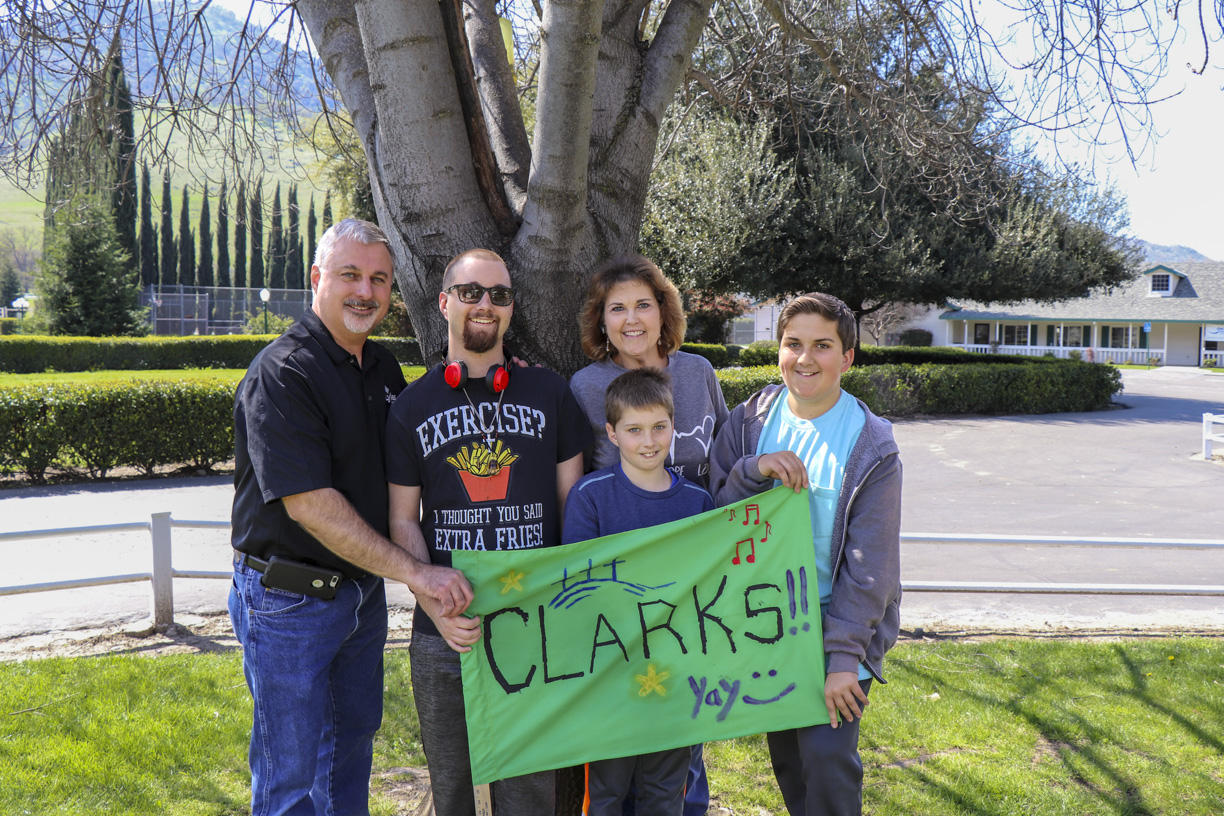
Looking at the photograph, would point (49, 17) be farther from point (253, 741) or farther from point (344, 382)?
point (253, 741)

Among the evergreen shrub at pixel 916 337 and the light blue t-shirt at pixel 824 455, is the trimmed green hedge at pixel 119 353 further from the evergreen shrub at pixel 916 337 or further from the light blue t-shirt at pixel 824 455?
the evergreen shrub at pixel 916 337

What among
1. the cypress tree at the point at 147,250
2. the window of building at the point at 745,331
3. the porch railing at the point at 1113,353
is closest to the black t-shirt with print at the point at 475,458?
the porch railing at the point at 1113,353

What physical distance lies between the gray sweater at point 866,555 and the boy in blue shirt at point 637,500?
0.32 m

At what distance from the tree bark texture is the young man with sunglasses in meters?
0.45

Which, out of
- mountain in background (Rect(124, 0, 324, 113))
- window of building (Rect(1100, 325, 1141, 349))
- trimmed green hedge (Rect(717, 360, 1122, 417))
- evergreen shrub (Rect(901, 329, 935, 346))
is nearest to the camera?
mountain in background (Rect(124, 0, 324, 113))

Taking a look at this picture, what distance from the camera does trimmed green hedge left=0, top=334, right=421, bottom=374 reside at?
24.4 m

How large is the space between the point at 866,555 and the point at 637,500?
81 cm

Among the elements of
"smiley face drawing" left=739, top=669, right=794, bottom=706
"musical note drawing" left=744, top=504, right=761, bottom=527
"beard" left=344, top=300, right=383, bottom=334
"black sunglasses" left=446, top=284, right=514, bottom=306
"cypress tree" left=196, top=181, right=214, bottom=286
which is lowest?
"smiley face drawing" left=739, top=669, right=794, bottom=706

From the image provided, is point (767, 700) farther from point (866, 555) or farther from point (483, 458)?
point (483, 458)

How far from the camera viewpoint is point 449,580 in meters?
2.56

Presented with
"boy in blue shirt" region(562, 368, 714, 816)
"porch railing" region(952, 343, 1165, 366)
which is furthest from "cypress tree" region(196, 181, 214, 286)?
"boy in blue shirt" region(562, 368, 714, 816)

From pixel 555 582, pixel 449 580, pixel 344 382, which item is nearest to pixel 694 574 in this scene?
pixel 555 582

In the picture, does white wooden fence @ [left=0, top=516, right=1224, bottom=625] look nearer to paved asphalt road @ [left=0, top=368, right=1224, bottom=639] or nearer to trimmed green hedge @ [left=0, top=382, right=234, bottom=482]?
paved asphalt road @ [left=0, top=368, right=1224, bottom=639]

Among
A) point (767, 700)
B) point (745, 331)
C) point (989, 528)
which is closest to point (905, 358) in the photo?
point (989, 528)
